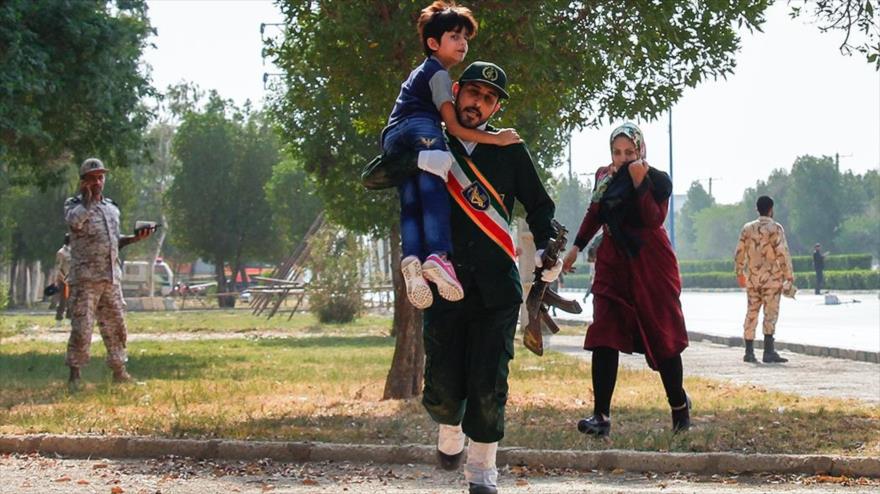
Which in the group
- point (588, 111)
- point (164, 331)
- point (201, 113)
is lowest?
point (164, 331)

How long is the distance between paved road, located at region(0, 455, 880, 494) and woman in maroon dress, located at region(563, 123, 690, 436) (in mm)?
1104

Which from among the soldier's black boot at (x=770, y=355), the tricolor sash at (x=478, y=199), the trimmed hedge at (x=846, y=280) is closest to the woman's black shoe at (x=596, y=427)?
the tricolor sash at (x=478, y=199)

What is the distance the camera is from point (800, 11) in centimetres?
1251

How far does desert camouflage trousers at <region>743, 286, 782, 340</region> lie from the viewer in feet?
61.2

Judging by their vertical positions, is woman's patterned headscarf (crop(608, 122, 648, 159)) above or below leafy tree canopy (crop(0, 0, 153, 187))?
below

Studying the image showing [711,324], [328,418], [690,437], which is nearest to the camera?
[690,437]

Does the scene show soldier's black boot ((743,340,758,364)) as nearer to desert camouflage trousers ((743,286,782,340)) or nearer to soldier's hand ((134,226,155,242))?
desert camouflage trousers ((743,286,782,340))

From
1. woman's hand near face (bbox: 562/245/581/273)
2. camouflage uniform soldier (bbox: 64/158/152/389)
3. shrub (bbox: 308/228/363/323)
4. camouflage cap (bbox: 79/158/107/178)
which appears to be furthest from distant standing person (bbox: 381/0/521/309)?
shrub (bbox: 308/228/363/323)

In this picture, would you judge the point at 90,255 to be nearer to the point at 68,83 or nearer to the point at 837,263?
the point at 68,83

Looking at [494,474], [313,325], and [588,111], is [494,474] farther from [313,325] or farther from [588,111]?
[313,325]

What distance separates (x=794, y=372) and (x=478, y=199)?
1155cm

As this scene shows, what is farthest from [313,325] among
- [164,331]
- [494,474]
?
[494,474]

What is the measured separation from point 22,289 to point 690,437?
82.3m

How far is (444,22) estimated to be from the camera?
704 cm
